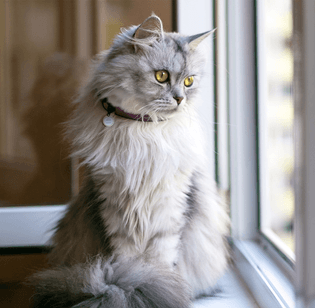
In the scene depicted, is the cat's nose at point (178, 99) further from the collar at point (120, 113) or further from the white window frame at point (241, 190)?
the white window frame at point (241, 190)

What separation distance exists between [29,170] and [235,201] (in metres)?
0.96

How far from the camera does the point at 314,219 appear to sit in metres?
0.55

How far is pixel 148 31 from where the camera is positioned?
91 cm

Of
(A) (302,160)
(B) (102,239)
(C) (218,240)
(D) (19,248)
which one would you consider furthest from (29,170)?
(A) (302,160)

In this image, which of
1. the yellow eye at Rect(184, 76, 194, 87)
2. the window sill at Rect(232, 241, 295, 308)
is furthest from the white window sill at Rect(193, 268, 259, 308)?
the yellow eye at Rect(184, 76, 194, 87)

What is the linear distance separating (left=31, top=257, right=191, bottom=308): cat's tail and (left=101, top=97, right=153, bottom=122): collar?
400 millimetres

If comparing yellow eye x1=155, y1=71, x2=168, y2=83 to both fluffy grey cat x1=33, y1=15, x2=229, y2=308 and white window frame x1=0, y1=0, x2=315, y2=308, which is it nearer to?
fluffy grey cat x1=33, y1=15, x2=229, y2=308

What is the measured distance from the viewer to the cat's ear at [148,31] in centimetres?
90

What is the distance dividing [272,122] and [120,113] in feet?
2.14

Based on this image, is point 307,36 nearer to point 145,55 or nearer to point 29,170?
point 145,55

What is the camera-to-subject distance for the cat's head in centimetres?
89

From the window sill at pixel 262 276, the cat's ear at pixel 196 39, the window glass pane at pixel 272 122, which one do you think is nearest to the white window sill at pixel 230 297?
the window sill at pixel 262 276

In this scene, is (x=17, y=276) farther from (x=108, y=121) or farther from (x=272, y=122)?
(x=272, y=122)

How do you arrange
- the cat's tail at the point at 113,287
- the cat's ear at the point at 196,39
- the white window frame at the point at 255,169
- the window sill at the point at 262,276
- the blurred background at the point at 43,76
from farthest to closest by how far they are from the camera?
the blurred background at the point at 43,76
the cat's ear at the point at 196,39
the window sill at the point at 262,276
the cat's tail at the point at 113,287
the white window frame at the point at 255,169
